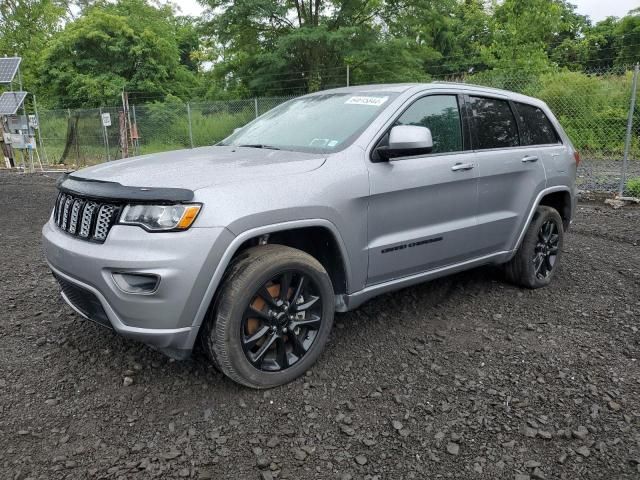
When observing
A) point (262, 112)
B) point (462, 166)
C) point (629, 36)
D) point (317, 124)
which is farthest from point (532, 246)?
point (629, 36)

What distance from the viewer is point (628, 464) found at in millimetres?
2322

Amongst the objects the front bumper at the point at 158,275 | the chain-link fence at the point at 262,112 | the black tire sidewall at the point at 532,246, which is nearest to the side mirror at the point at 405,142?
the front bumper at the point at 158,275

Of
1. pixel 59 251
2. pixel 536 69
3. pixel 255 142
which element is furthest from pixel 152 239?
pixel 536 69

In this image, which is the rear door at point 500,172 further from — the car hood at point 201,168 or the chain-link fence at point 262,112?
the chain-link fence at point 262,112

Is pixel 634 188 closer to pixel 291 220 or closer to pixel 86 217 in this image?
pixel 291 220

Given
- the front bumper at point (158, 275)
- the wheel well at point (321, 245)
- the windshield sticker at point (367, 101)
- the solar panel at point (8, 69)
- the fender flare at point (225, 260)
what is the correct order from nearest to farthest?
the front bumper at point (158, 275), the fender flare at point (225, 260), the wheel well at point (321, 245), the windshield sticker at point (367, 101), the solar panel at point (8, 69)

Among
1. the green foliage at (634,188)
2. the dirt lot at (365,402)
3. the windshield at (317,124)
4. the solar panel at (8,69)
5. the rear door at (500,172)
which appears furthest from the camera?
the solar panel at (8,69)

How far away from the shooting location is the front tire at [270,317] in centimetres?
264

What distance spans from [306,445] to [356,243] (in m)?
1.19

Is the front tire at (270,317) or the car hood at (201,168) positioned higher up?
the car hood at (201,168)

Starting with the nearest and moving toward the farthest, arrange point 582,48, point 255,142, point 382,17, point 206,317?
point 206,317 < point 255,142 < point 382,17 < point 582,48

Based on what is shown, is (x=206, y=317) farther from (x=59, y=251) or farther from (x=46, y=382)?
(x=46, y=382)

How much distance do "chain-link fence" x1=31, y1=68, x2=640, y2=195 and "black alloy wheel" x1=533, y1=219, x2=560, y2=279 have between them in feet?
19.6

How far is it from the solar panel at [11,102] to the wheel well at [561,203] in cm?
1448
